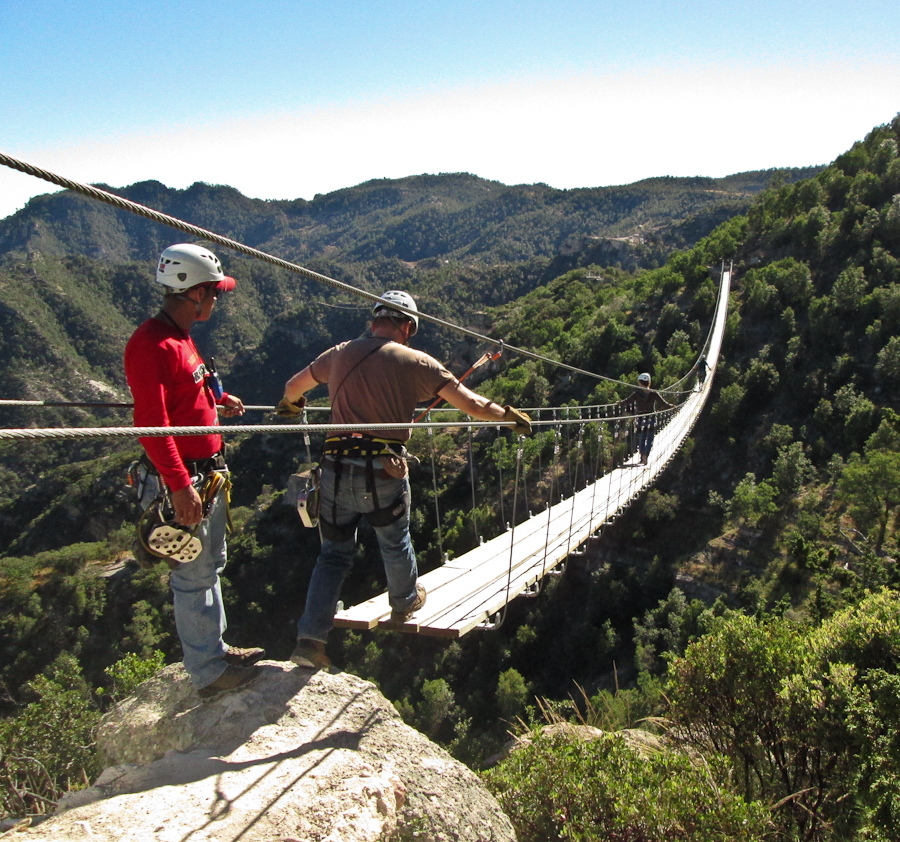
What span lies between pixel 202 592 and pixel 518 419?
1.64m

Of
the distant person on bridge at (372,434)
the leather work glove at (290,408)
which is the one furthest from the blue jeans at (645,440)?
the leather work glove at (290,408)

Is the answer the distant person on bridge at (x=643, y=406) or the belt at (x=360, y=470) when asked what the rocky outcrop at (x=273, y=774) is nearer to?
the belt at (x=360, y=470)

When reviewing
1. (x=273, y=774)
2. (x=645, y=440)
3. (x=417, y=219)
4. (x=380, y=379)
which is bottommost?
(x=645, y=440)

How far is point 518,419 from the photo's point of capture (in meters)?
2.99

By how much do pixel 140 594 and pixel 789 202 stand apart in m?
49.8

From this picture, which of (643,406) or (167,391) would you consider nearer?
(167,391)

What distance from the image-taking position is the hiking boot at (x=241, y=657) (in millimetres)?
→ 2744

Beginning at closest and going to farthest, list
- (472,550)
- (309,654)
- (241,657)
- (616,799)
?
(241,657)
(309,654)
(616,799)
(472,550)

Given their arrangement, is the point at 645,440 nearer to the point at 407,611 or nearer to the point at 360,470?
the point at 407,611

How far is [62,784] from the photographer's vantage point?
9.15 m

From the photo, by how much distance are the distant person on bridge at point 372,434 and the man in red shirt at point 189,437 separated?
431 millimetres

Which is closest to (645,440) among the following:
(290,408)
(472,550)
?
(472,550)

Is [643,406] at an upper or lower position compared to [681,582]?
upper

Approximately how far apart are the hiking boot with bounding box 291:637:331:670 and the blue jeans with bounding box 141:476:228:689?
1.43 ft
